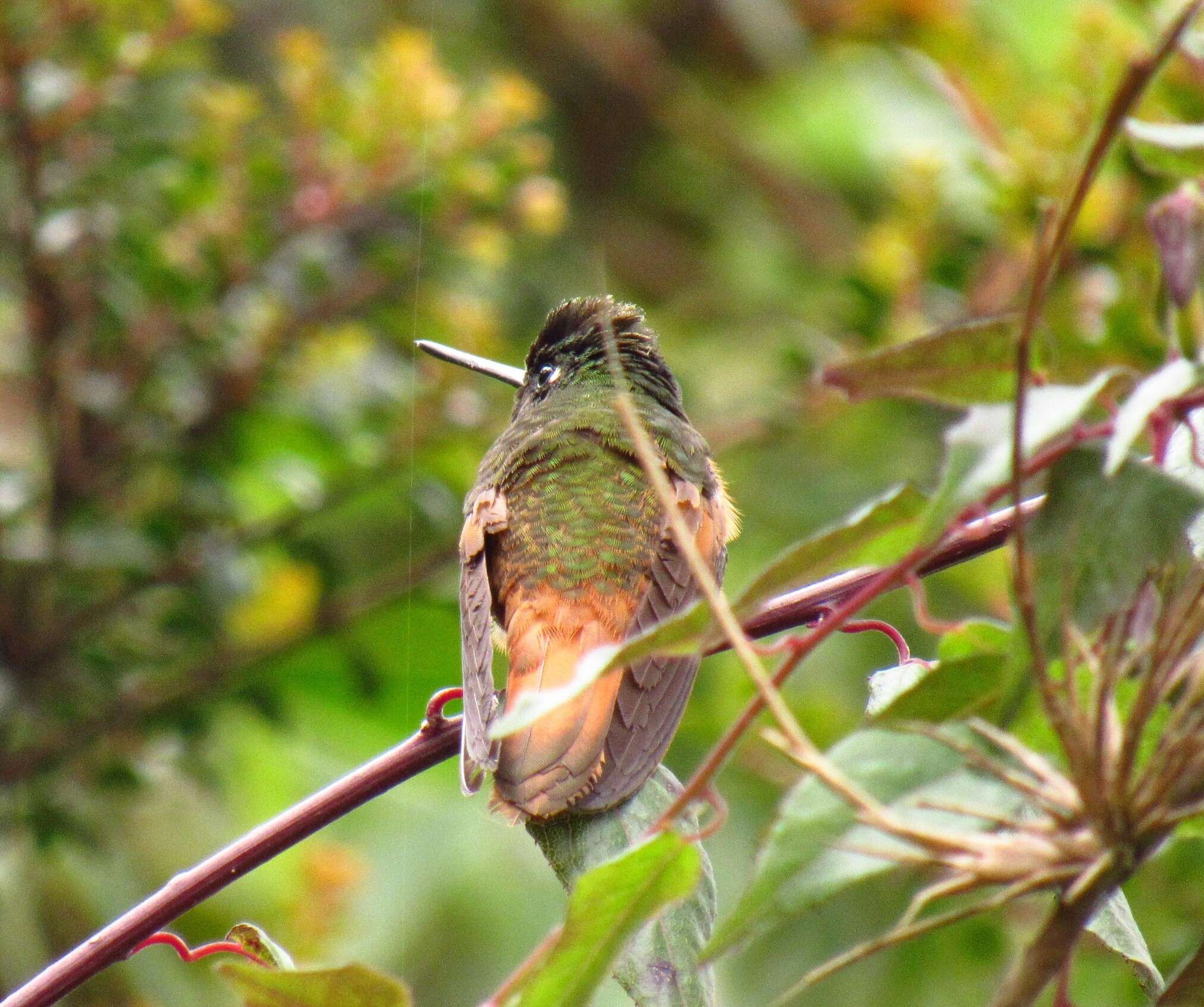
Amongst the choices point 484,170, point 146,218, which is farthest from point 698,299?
point 146,218

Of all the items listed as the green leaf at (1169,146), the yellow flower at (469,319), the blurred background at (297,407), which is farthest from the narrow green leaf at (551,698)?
the yellow flower at (469,319)

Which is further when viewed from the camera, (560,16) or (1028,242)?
(560,16)

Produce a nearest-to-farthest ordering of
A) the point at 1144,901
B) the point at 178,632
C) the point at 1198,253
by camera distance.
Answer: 1. the point at 1198,253
2. the point at 1144,901
3. the point at 178,632

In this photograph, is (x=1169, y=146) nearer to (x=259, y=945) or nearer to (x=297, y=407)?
(x=259, y=945)

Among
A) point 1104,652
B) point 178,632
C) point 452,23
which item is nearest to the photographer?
point 1104,652

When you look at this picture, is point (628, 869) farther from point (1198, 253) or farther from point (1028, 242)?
point (1028, 242)

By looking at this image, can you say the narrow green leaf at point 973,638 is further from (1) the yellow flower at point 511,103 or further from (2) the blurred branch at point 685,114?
(2) the blurred branch at point 685,114

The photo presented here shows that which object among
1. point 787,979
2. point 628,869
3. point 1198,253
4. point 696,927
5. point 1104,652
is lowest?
point 787,979

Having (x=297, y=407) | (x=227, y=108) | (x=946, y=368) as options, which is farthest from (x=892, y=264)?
(x=946, y=368)

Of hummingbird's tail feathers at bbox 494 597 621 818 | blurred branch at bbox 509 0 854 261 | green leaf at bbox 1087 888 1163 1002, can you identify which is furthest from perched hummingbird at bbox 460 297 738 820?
blurred branch at bbox 509 0 854 261
